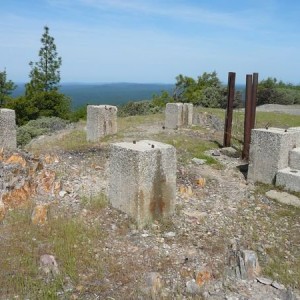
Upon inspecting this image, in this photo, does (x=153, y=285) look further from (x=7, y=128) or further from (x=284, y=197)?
(x=7, y=128)

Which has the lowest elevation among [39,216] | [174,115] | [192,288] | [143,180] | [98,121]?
[192,288]

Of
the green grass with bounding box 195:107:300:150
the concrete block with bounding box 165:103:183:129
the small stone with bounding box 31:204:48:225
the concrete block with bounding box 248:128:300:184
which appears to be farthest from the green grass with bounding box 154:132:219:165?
the small stone with bounding box 31:204:48:225

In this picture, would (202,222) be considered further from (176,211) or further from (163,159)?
(163,159)

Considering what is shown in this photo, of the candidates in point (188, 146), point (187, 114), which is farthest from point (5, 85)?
point (188, 146)

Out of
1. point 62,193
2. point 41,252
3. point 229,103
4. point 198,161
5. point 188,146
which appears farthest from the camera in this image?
point 188,146

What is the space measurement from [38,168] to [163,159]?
348 cm

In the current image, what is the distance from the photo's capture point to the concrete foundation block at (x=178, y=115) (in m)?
16.3

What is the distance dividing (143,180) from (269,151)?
12.3ft

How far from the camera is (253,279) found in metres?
5.14

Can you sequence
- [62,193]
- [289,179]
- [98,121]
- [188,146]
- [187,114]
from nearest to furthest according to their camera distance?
[62,193], [289,179], [188,146], [98,121], [187,114]

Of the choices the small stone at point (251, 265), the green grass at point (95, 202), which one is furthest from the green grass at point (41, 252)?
the small stone at point (251, 265)

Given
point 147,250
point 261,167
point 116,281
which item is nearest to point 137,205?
point 147,250

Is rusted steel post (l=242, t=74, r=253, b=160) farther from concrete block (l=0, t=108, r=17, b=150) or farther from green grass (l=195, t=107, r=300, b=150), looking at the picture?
concrete block (l=0, t=108, r=17, b=150)

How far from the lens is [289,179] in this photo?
8.35 m
